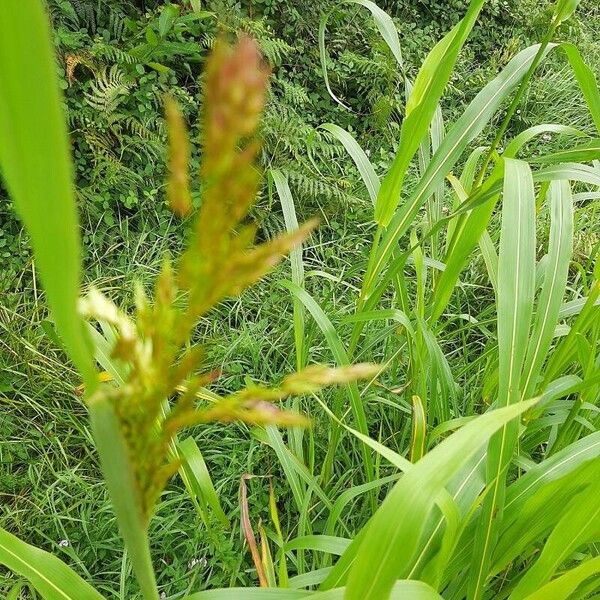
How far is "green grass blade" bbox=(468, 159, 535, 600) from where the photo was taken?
47 cm

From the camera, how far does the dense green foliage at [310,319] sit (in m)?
0.65

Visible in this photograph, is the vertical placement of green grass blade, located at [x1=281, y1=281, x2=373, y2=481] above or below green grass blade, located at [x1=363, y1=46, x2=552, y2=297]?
below

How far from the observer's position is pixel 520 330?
1.57 feet

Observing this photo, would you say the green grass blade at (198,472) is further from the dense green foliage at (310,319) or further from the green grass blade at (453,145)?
the green grass blade at (453,145)

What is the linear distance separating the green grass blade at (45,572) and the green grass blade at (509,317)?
0.32m

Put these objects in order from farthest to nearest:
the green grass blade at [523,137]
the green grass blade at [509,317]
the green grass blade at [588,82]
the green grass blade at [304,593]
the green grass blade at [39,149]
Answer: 1. the green grass blade at [523,137]
2. the green grass blade at [588,82]
3. the green grass blade at [509,317]
4. the green grass blade at [304,593]
5. the green grass blade at [39,149]

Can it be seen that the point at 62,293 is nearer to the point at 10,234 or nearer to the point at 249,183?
the point at 249,183

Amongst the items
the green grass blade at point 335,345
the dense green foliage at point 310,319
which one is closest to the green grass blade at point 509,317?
the dense green foliage at point 310,319

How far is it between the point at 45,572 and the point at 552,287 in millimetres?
517

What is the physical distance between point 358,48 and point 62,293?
7.67 ft

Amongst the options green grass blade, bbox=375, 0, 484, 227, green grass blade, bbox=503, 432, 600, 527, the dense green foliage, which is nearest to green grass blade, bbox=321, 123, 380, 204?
the dense green foliage

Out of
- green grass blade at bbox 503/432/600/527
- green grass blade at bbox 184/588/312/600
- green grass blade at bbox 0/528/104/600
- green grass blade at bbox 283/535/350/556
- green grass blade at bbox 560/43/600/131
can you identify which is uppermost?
green grass blade at bbox 560/43/600/131

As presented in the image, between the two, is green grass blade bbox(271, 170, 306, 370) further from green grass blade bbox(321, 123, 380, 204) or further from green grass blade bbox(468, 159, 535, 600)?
green grass blade bbox(468, 159, 535, 600)

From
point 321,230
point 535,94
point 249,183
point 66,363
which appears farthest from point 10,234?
point 535,94
